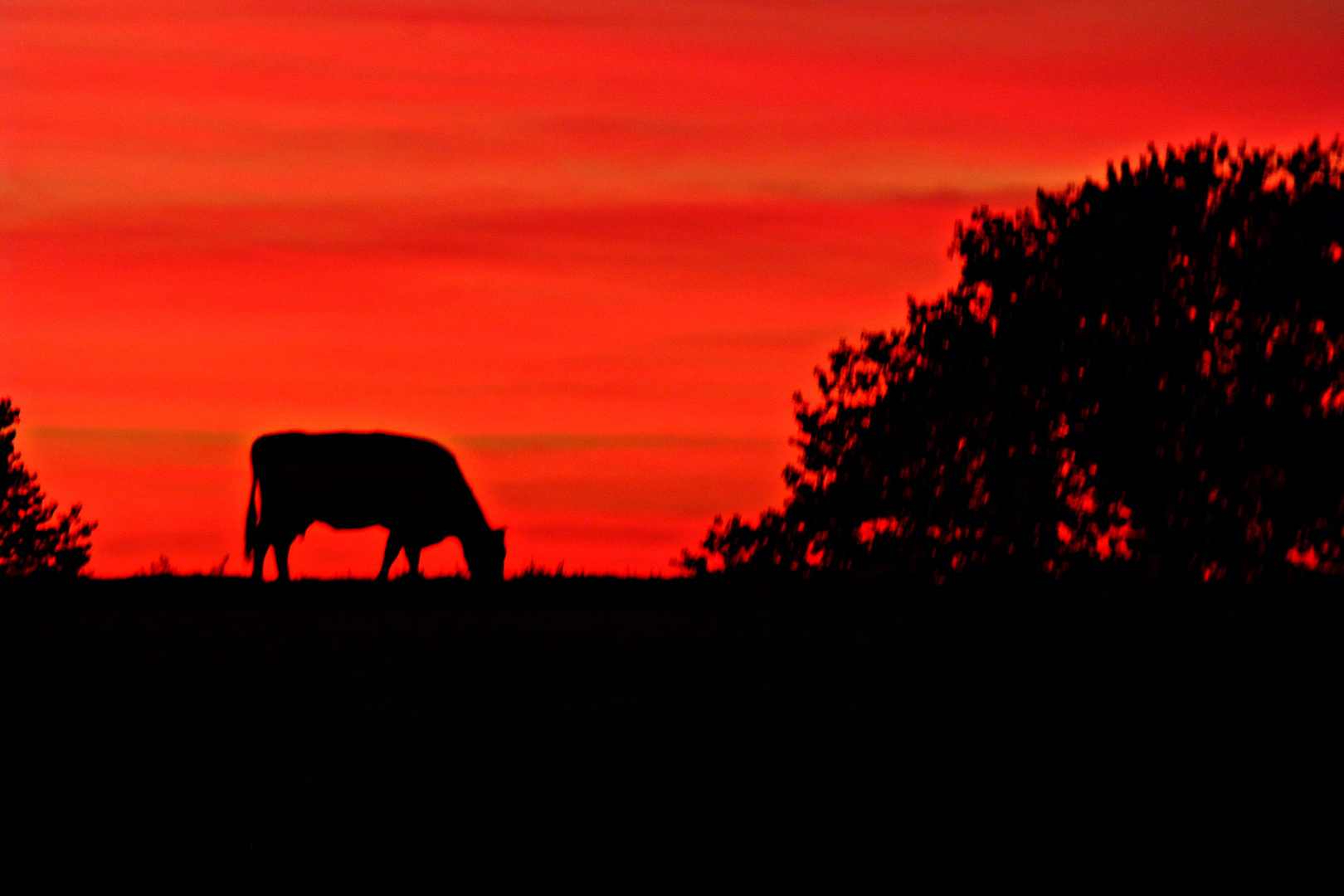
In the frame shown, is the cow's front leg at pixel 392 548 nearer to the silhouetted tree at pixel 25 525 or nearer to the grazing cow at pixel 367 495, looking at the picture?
the grazing cow at pixel 367 495

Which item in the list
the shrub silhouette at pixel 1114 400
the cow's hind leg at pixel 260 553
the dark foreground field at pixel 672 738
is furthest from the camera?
the shrub silhouette at pixel 1114 400

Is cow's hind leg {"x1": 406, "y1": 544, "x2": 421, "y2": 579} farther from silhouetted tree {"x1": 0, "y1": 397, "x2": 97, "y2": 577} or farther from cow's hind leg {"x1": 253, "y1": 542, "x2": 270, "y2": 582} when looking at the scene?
silhouetted tree {"x1": 0, "y1": 397, "x2": 97, "y2": 577}

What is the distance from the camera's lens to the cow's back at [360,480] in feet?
77.7

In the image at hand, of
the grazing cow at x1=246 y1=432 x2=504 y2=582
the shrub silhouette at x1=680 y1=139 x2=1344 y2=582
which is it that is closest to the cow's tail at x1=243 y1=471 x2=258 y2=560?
the grazing cow at x1=246 y1=432 x2=504 y2=582

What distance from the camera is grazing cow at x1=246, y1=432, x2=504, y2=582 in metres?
23.6

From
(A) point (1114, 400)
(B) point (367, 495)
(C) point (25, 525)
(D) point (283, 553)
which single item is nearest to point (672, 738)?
(B) point (367, 495)

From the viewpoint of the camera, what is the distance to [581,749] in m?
11.4

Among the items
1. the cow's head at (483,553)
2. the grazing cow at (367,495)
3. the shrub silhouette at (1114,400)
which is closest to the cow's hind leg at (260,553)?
the grazing cow at (367,495)

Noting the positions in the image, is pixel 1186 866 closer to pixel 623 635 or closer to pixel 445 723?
pixel 445 723

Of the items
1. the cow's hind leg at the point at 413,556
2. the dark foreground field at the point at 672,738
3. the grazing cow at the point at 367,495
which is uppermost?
the grazing cow at the point at 367,495

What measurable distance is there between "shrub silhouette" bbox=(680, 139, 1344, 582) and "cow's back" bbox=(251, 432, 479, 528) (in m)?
6.48

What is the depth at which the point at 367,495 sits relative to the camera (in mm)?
23703

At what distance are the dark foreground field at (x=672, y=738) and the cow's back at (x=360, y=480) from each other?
4.59 metres

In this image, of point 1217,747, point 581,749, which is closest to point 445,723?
point 581,749
